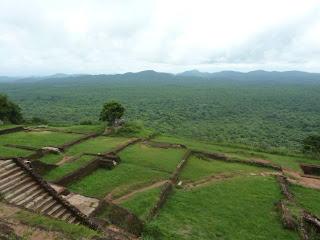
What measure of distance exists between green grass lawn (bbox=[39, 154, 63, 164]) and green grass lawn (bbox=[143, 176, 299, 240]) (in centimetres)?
877

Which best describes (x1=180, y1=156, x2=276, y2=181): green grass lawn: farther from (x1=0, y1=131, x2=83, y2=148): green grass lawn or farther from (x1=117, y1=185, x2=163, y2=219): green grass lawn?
(x1=0, y1=131, x2=83, y2=148): green grass lawn

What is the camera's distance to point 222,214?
28.7 ft

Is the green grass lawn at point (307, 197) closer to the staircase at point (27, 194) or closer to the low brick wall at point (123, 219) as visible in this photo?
the low brick wall at point (123, 219)

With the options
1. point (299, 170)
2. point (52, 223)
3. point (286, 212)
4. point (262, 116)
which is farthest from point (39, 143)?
point (262, 116)

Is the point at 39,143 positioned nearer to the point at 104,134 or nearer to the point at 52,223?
the point at 104,134

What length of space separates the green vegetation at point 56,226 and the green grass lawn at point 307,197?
1051 centimetres

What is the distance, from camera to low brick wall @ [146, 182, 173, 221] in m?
8.12

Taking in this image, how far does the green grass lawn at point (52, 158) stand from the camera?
1351 centimetres

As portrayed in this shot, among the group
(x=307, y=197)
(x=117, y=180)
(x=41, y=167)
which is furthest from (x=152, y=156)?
(x=307, y=197)

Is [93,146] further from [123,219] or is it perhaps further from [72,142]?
[123,219]

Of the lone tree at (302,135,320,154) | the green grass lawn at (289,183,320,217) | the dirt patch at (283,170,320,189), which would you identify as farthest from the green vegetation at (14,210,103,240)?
the lone tree at (302,135,320,154)

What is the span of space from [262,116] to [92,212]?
269ft

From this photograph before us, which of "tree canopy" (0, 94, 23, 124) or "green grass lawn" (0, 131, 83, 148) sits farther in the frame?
"tree canopy" (0, 94, 23, 124)

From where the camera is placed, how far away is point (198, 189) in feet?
35.9
